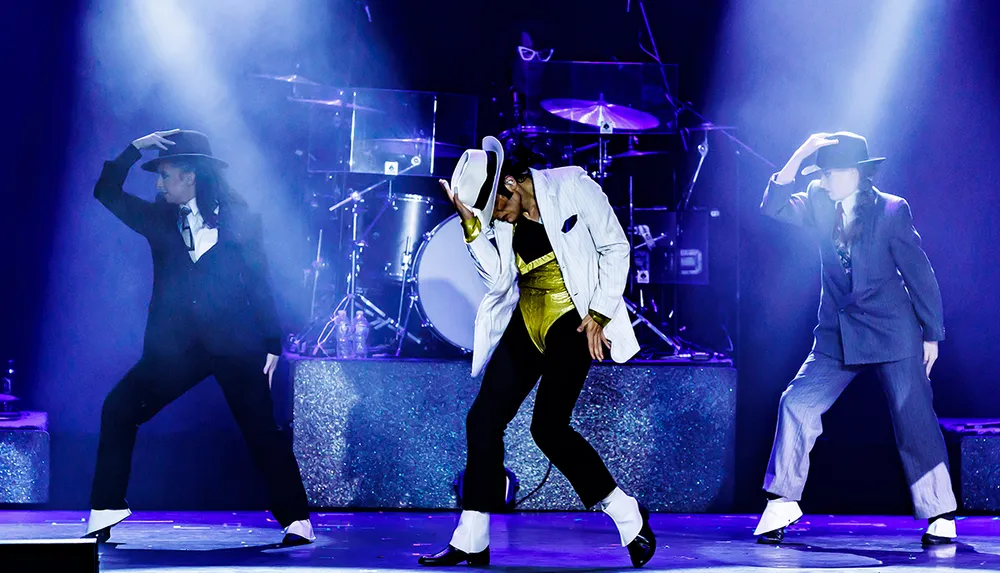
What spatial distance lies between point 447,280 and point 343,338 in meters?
0.77

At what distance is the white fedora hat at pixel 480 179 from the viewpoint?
482 cm

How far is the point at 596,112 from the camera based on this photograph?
7.82 meters

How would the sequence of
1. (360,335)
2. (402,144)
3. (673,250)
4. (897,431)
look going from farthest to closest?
1. (673,250)
2. (402,144)
3. (360,335)
4. (897,431)

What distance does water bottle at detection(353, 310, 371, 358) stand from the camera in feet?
23.9

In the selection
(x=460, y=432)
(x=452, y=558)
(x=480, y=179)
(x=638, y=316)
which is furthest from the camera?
(x=638, y=316)

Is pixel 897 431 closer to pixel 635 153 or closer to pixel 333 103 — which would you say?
pixel 635 153

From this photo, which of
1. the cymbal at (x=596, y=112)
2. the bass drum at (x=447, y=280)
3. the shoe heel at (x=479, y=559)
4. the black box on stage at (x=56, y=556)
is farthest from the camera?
the cymbal at (x=596, y=112)

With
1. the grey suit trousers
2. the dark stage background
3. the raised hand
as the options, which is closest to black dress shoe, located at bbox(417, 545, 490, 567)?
the grey suit trousers

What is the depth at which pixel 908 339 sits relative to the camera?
5750 mm

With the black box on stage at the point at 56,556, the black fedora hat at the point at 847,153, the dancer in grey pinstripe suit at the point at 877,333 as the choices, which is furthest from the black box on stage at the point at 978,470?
the black box on stage at the point at 56,556

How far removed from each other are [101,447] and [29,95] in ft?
11.0

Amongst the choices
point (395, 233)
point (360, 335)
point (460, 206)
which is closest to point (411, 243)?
point (395, 233)

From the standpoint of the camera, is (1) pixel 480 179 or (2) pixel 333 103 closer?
(1) pixel 480 179

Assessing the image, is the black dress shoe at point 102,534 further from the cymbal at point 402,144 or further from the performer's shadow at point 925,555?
the cymbal at point 402,144
